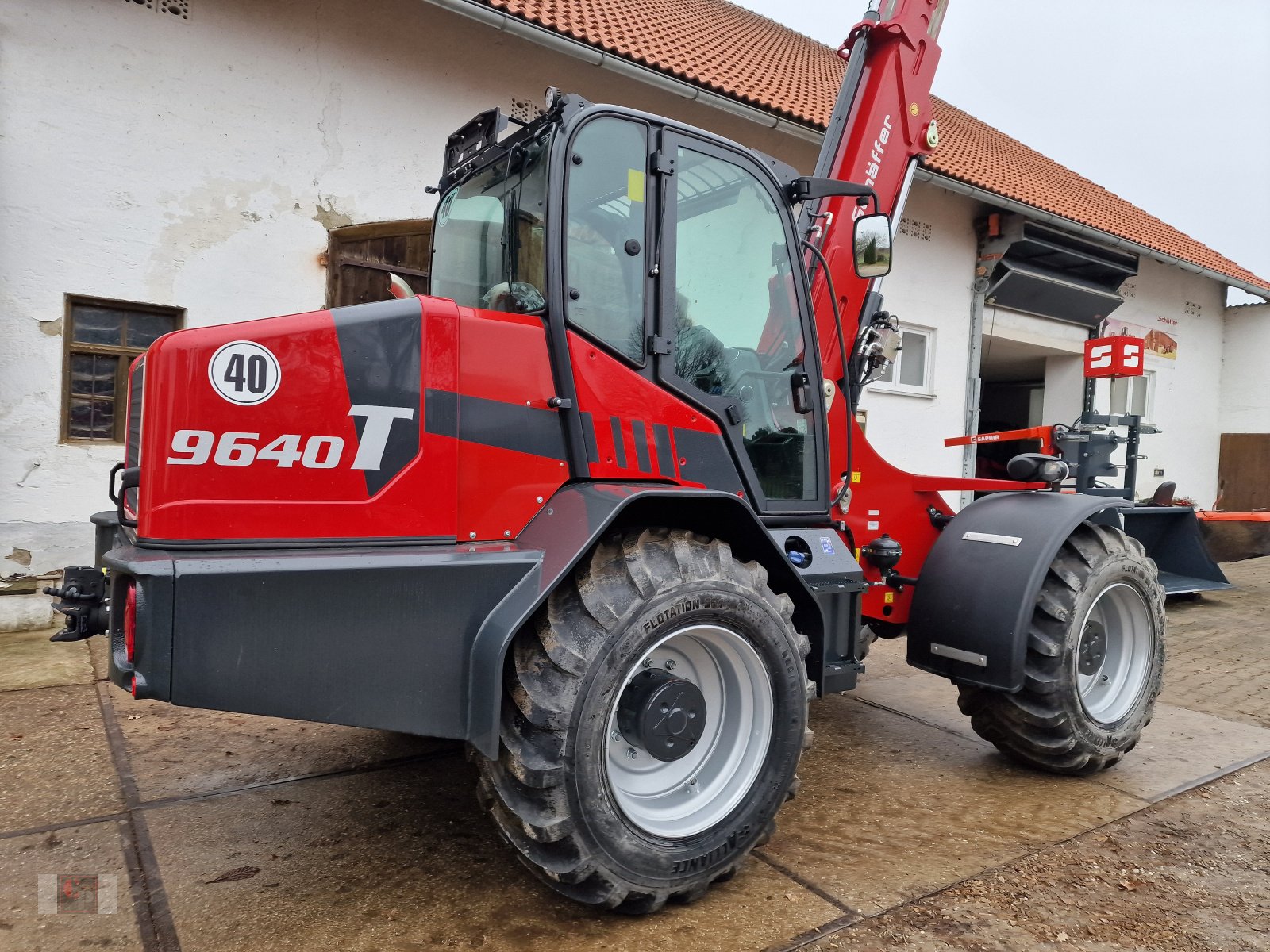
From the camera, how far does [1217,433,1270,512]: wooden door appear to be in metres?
16.0

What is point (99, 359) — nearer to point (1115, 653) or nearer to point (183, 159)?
point (183, 159)

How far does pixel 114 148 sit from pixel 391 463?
208 inches

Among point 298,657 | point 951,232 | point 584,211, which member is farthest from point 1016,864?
point 951,232

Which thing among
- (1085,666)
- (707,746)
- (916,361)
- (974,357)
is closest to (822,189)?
(707,746)

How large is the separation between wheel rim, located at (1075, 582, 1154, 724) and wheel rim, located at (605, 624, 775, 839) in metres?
1.76

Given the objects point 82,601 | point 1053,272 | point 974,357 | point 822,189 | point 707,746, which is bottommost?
point 707,746

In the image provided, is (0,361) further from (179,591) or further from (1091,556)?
(1091,556)

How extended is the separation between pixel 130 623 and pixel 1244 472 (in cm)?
1882

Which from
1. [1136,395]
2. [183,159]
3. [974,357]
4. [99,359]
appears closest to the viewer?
[99,359]

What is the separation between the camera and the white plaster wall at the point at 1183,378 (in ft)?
47.9

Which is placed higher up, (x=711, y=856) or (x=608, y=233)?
(x=608, y=233)

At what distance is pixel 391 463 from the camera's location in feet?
7.60

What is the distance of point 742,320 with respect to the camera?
3.14 metres

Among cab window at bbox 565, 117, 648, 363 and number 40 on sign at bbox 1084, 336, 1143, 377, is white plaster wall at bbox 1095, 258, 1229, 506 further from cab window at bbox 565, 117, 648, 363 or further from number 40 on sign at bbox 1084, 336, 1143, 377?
cab window at bbox 565, 117, 648, 363
